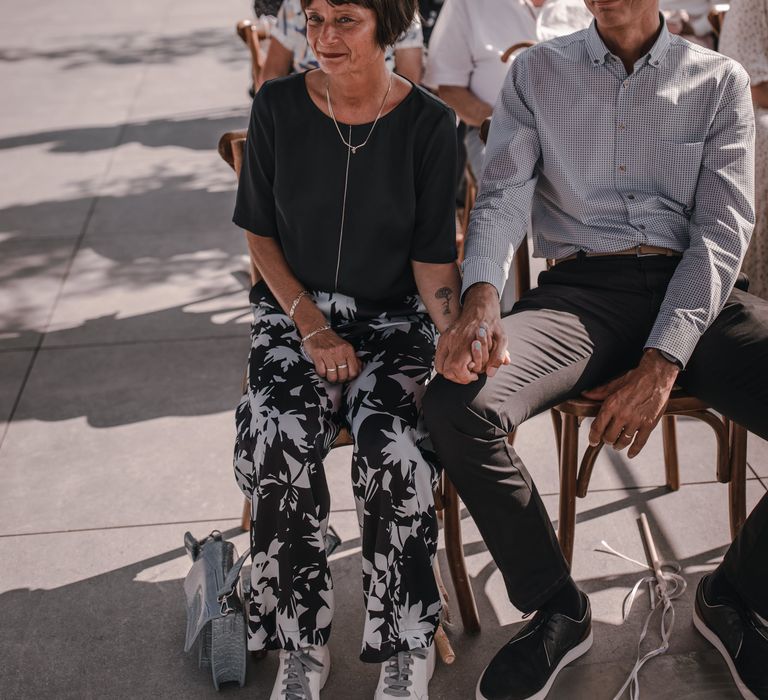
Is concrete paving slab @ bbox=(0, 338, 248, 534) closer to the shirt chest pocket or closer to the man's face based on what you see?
the shirt chest pocket

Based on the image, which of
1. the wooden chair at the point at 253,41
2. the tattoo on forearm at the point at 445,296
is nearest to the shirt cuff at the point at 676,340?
the tattoo on forearm at the point at 445,296

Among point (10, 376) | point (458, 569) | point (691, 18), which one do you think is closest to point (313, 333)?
point (458, 569)

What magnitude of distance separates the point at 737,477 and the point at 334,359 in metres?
1.15

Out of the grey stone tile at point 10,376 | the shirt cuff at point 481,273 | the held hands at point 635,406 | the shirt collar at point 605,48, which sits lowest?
the grey stone tile at point 10,376

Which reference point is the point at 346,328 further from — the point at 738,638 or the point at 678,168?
the point at 738,638

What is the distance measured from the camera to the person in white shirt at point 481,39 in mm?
3588

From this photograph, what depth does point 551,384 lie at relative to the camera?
2.27m

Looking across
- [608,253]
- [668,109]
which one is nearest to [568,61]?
[668,109]

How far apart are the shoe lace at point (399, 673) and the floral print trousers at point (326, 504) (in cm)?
A: 3

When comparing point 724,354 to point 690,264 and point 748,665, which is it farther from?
point 748,665

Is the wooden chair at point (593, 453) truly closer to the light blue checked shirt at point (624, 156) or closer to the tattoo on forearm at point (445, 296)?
the light blue checked shirt at point (624, 156)

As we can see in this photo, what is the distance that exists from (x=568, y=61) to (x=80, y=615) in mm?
1965

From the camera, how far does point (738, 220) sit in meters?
2.44

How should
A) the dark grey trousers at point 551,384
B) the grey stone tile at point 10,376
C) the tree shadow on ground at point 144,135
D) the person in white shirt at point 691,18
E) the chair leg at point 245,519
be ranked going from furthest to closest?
1. the tree shadow on ground at point 144,135
2. the person in white shirt at point 691,18
3. the grey stone tile at point 10,376
4. the chair leg at point 245,519
5. the dark grey trousers at point 551,384
